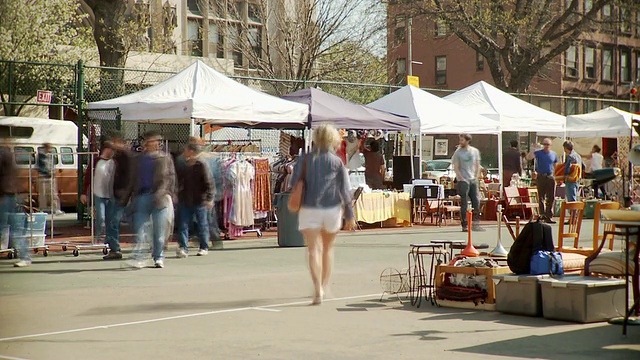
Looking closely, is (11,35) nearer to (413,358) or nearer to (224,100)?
(224,100)

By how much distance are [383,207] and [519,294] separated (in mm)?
13012

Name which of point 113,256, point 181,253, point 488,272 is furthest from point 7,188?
point 488,272

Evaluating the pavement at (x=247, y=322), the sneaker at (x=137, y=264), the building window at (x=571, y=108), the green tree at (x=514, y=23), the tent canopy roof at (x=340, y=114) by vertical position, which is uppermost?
the green tree at (x=514, y=23)

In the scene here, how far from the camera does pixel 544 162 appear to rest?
23.6 m

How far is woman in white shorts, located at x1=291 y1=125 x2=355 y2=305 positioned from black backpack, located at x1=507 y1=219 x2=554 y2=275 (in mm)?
2027

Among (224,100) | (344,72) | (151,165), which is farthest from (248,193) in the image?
(344,72)

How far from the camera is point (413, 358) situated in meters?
7.51

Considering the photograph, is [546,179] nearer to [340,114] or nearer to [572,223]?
[340,114]

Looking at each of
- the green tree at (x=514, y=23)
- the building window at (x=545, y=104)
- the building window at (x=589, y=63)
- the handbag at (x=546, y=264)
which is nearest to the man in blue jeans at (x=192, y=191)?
the handbag at (x=546, y=264)

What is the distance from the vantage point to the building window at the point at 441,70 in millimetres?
65062

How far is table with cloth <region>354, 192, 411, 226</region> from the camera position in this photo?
2203cm

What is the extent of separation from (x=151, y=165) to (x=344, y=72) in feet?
77.1

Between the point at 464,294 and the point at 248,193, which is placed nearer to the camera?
the point at 464,294

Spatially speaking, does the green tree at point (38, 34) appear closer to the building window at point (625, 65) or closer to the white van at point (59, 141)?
the white van at point (59, 141)
